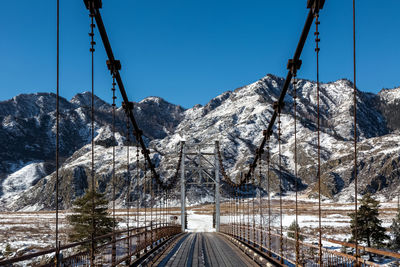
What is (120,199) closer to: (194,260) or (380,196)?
(380,196)

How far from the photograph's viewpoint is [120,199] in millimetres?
124000

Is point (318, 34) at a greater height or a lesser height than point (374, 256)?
greater

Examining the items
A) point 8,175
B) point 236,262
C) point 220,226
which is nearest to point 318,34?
point 236,262

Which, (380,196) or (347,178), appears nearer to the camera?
(380,196)

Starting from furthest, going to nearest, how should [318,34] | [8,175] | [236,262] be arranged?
[8,175] < [236,262] < [318,34]

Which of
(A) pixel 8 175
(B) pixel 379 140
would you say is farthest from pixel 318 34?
(A) pixel 8 175

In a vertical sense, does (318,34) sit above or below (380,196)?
above

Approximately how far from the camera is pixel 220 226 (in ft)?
146

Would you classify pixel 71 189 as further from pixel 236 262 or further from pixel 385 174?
pixel 236 262

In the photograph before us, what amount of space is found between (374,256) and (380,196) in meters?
87.6

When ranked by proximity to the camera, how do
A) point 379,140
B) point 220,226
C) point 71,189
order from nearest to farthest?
point 220,226, point 71,189, point 379,140

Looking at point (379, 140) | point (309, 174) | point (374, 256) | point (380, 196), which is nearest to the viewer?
point (374, 256)

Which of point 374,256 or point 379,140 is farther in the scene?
point 379,140

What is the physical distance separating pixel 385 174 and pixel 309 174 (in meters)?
30.5
